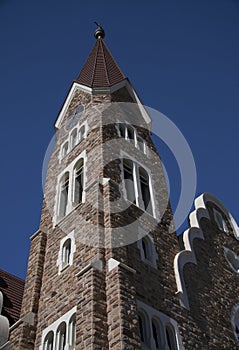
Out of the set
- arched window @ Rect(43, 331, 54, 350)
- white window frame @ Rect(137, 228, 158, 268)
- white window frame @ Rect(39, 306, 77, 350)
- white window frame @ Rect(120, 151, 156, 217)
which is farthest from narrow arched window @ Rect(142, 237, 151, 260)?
arched window @ Rect(43, 331, 54, 350)

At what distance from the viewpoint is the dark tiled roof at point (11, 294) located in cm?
1618

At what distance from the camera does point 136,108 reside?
2405cm

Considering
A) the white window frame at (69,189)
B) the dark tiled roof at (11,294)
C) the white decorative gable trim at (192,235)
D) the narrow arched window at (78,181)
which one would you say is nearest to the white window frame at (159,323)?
the white decorative gable trim at (192,235)

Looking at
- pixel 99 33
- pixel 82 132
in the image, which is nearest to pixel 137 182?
pixel 82 132

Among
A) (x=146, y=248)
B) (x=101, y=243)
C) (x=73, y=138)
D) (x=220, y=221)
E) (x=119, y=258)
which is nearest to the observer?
(x=119, y=258)

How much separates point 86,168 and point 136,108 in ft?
26.0

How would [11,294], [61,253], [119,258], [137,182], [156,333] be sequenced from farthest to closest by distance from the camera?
[11,294] → [137,182] → [61,253] → [119,258] → [156,333]

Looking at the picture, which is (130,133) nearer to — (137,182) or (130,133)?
(130,133)

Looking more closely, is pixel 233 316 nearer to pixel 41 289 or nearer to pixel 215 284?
pixel 215 284

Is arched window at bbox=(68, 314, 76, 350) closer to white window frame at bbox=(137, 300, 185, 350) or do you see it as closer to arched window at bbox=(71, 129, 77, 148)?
white window frame at bbox=(137, 300, 185, 350)

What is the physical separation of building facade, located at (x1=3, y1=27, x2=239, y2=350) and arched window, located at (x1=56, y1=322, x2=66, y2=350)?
25 millimetres

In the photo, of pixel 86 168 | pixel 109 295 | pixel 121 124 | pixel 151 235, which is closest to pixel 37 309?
pixel 109 295

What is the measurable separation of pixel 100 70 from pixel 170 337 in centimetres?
1837

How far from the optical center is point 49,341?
12281 millimetres
